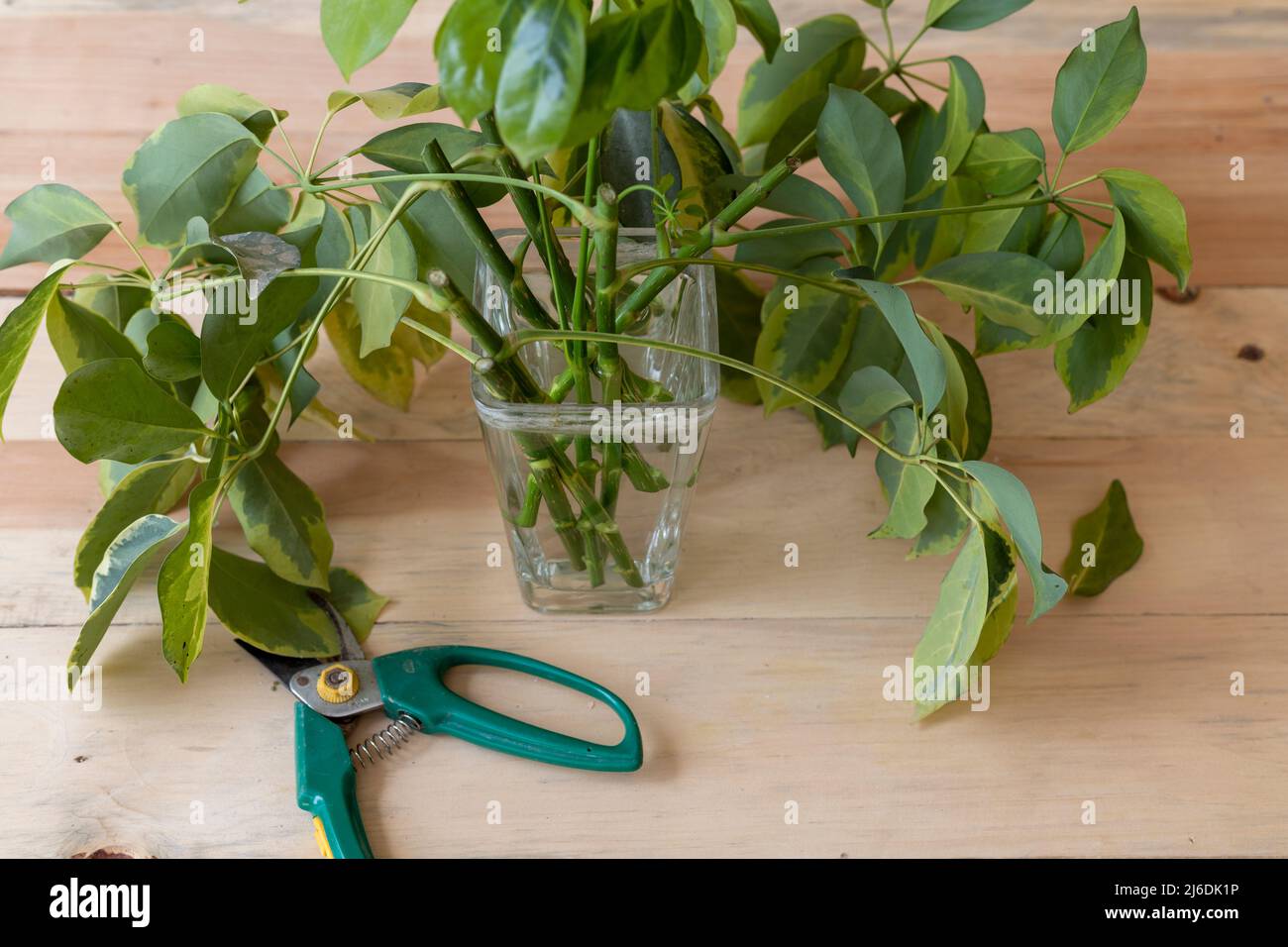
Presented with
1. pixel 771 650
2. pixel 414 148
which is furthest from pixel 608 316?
pixel 771 650

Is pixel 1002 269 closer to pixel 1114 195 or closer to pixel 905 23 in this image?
pixel 1114 195

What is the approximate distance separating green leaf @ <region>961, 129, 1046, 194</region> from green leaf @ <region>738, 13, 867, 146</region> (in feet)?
0.32

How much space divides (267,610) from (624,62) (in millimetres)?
372

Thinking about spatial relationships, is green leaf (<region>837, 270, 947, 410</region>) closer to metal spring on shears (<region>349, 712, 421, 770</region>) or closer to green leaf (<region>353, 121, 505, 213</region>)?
green leaf (<region>353, 121, 505, 213</region>)

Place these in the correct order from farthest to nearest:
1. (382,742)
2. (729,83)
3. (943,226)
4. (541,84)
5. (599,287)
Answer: (729,83) → (943,226) → (382,742) → (599,287) → (541,84)

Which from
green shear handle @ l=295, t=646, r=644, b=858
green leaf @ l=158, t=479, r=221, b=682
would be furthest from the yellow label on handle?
green leaf @ l=158, t=479, r=221, b=682

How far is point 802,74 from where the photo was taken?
0.69m

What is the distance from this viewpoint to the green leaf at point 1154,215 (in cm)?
57

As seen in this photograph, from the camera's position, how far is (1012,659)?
0.65 meters

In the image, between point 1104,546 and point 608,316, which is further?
point 1104,546

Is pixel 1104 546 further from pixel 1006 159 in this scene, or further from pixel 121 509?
pixel 121 509

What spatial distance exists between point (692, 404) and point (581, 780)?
7.7 inches

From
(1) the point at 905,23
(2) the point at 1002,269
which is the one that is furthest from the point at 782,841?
(1) the point at 905,23

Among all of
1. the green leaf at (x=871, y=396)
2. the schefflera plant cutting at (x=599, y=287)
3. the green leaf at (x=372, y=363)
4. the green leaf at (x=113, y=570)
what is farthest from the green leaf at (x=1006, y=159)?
the green leaf at (x=113, y=570)
